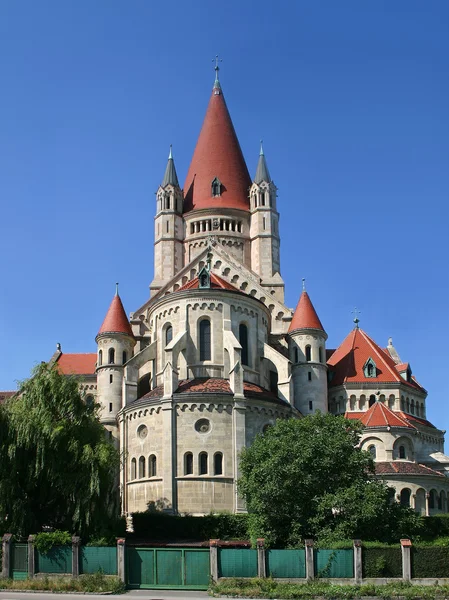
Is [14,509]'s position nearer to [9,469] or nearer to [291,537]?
[9,469]

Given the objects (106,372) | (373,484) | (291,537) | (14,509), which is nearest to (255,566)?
(291,537)

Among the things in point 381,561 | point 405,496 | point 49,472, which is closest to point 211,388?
point 49,472

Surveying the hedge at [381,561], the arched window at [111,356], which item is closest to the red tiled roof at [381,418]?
the arched window at [111,356]

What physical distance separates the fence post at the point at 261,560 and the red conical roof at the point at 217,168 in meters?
44.1

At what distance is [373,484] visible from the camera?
128ft

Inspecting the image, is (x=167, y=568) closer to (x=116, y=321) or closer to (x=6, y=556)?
(x=6, y=556)

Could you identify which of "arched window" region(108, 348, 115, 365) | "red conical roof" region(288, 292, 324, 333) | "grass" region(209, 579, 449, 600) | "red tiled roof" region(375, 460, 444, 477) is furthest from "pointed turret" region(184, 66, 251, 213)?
"grass" region(209, 579, 449, 600)

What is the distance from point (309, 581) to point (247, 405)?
18993 millimetres

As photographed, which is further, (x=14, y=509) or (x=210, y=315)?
(x=210, y=315)

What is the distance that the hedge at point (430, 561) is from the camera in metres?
32.4

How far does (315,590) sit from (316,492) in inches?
357

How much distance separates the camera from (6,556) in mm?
33750

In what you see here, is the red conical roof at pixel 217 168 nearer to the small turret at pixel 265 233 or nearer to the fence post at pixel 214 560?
the small turret at pixel 265 233

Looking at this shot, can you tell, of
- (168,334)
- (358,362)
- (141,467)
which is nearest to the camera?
(141,467)
